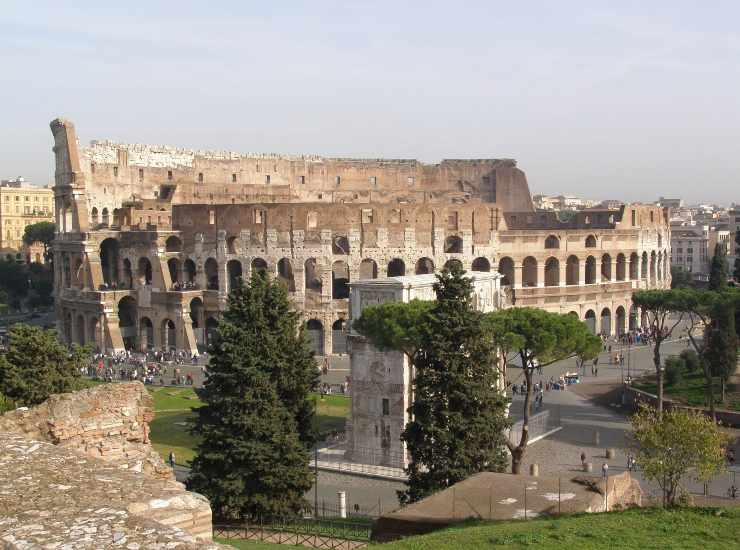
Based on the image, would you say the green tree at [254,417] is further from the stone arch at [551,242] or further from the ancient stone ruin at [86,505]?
the stone arch at [551,242]

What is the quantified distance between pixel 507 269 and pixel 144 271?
18807 mm

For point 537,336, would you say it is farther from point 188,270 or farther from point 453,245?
point 188,270

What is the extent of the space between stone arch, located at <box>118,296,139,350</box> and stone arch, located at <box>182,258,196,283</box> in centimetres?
288

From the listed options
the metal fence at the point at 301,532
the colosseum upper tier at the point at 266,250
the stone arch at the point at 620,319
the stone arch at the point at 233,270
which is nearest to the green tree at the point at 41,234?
the colosseum upper tier at the point at 266,250

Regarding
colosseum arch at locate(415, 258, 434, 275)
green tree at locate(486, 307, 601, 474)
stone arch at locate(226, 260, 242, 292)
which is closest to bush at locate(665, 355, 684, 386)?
green tree at locate(486, 307, 601, 474)

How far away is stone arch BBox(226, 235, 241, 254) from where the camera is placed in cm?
4503

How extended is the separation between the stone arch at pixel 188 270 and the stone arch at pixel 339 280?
728 cm

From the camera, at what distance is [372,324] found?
2202 centimetres

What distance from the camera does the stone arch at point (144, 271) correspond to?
4628 centimetres

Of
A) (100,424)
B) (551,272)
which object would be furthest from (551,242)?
(100,424)

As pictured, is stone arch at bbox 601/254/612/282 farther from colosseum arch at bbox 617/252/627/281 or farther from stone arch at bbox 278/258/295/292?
stone arch at bbox 278/258/295/292

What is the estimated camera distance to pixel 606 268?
50406 millimetres

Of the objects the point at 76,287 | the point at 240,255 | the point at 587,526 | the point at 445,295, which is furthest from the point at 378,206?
the point at 587,526

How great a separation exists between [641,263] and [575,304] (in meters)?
6.69
